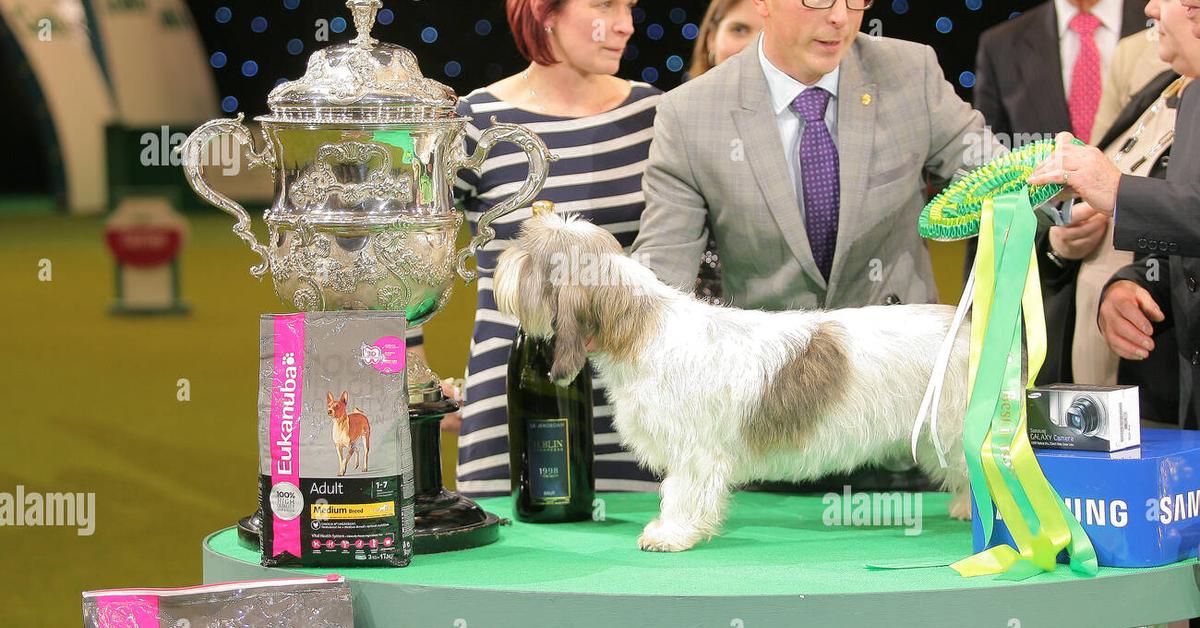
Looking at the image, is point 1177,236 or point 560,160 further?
point 560,160

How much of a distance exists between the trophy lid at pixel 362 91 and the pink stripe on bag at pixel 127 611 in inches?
29.0

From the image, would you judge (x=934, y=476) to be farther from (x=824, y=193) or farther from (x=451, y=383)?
(x=451, y=383)

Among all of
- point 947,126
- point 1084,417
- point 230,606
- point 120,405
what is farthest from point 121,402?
point 1084,417

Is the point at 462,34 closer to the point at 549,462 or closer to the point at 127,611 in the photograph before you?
the point at 549,462

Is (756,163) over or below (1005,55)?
below

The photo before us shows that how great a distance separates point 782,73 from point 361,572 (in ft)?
4.01

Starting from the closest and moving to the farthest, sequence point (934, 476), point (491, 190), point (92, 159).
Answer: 1. point (934, 476)
2. point (491, 190)
3. point (92, 159)

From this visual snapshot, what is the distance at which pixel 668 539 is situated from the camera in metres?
2.12

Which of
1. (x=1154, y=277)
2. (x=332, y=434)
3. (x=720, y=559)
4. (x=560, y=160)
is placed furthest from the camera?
(x=560, y=160)

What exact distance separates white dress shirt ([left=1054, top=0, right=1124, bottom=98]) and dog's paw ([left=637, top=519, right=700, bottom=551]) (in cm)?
233

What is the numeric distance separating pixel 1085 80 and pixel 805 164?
1702 millimetres

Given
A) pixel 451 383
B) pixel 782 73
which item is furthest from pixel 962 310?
pixel 451 383

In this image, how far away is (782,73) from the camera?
258cm

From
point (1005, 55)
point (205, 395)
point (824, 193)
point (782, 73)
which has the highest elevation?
point (1005, 55)
